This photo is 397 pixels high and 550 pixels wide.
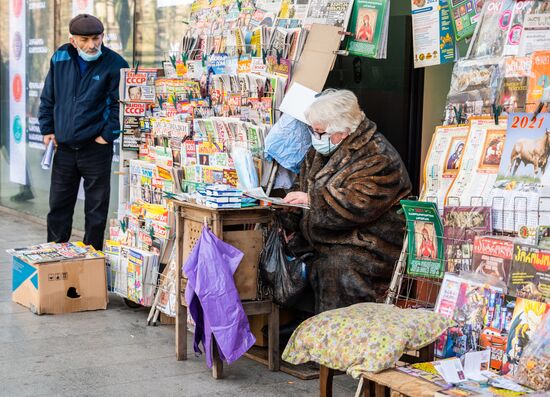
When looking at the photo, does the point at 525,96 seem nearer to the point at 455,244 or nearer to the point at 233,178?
the point at 455,244

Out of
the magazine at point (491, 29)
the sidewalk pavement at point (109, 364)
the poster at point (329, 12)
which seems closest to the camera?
the magazine at point (491, 29)

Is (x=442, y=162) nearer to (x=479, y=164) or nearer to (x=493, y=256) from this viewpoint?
(x=479, y=164)

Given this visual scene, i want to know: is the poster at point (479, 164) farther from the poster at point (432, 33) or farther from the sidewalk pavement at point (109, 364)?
the sidewalk pavement at point (109, 364)

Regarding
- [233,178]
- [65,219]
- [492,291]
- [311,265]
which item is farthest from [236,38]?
[492,291]

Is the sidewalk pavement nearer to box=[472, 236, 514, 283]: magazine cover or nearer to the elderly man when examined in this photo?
the elderly man

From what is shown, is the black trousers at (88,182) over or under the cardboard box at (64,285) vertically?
over

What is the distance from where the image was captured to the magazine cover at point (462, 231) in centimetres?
413

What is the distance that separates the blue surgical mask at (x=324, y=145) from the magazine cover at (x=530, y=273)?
1439mm

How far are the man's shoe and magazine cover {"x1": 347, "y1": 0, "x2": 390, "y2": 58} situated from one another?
20.7 feet

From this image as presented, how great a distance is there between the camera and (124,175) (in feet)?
21.9

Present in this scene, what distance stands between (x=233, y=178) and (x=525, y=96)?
1.92 meters

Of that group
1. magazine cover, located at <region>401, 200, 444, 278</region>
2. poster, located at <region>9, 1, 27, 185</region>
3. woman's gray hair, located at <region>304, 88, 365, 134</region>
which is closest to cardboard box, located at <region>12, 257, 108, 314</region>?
woman's gray hair, located at <region>304, 88, 365, 134</region>

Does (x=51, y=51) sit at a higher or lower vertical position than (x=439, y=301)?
higher

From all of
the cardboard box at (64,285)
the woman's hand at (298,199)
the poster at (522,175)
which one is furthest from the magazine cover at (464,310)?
the cardboard box at (64,285)
